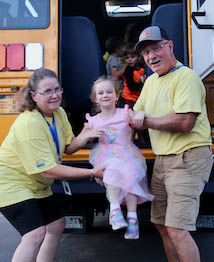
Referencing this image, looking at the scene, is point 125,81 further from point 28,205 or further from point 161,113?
point 28,205

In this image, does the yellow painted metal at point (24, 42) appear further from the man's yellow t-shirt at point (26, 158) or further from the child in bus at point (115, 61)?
the child in bus at point (115, 61)

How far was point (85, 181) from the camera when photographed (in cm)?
287

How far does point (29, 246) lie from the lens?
223 centimetres

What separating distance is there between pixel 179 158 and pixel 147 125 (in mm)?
306

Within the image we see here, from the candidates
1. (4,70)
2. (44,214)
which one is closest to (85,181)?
(44,214)

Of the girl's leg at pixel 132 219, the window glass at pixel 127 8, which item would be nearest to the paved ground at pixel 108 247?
the girl's leg at pixel 132 219

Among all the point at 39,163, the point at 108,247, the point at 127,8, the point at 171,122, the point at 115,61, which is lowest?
the point at 108,247

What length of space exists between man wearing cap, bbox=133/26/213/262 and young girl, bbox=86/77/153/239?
16 cm

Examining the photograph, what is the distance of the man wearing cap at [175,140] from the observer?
2.38m

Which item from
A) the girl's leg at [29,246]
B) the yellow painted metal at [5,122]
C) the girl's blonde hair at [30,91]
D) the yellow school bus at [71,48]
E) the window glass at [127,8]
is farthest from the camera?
the window glass at [127,8]

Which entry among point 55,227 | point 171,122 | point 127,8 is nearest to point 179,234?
point 171,122

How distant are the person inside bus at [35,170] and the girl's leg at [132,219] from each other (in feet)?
0.86

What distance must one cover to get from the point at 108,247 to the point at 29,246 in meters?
2.00

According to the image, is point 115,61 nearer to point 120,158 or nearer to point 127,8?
point 120,158
